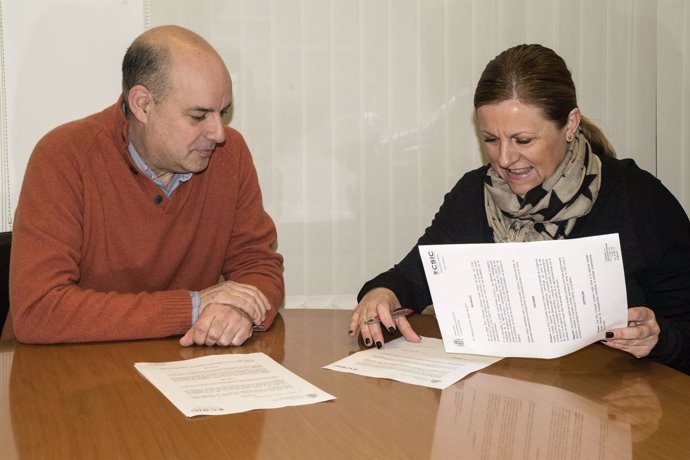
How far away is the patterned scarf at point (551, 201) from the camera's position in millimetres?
1935

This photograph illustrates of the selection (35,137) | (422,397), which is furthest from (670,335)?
(35,137)

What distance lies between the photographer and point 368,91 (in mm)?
3135

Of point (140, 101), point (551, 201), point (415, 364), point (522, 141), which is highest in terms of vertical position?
point (140, 101)

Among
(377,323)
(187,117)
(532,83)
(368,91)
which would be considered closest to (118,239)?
(187,117)

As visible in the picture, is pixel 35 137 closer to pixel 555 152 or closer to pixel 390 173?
pixel 390 173

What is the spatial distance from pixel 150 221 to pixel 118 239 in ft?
0.32

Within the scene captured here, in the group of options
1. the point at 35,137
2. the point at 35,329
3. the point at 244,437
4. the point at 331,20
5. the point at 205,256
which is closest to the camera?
the point at 244,437

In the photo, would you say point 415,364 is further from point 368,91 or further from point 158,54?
point 368,91

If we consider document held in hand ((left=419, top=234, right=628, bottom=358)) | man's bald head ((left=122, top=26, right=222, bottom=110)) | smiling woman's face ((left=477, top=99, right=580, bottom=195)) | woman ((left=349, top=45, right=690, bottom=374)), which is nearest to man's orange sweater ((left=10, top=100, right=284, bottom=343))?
man's bald head ((left=122, top=26, right=222, bottom=110))

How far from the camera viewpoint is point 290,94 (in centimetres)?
307

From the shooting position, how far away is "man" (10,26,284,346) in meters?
1.76

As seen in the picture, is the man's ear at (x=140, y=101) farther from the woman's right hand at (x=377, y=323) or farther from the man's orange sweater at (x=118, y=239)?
the woman's right hand at (x=377, y=323)

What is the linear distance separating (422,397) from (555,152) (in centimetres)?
91

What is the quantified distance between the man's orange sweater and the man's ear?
0.04 m
